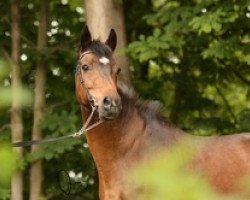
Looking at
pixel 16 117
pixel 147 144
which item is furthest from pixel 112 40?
pixel 16 117

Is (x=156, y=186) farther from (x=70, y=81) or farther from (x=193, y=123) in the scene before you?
(x=193, y=123)

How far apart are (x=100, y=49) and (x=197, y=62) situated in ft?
11.4

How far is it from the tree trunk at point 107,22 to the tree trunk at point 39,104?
101 centimetres

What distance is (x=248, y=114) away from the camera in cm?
→ 655

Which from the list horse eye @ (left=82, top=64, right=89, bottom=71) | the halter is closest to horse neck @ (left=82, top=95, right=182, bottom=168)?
the halter

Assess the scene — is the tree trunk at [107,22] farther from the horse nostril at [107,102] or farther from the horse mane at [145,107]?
the horse nostril at [107,102]

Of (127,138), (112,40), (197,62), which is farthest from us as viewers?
(197,62)

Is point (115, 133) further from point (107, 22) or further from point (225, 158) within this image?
point (107, 22)

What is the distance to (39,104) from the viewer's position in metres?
6.58

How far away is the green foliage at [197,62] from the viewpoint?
5.98m

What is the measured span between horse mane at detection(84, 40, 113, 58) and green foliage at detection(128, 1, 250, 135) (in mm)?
1369

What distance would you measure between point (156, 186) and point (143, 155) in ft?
11.2

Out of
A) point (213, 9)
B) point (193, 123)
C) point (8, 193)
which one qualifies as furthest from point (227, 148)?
point (193, 123)

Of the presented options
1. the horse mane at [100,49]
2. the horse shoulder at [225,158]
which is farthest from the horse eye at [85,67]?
the horse shoulder at [225,158]
